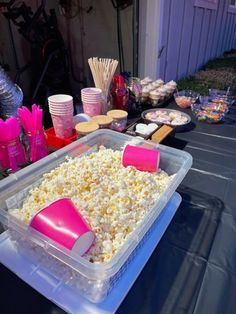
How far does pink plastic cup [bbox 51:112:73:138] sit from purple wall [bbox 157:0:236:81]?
106 cm

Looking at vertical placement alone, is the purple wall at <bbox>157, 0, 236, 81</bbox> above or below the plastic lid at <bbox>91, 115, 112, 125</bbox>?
above

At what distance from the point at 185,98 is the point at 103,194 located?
968 mm

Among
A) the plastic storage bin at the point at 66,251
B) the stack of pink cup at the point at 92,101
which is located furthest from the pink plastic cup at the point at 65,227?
the stack of pink cup at the point at 92,101

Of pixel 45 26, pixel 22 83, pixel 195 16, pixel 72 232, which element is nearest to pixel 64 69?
pixel 45 26

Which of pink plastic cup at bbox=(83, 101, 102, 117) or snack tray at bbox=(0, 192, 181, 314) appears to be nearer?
snack tray at bbox=(0, 192, 181, 314)

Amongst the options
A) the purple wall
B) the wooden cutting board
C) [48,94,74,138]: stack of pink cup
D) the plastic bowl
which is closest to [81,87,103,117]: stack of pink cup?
[48,94,74,138]: stack of pink cup

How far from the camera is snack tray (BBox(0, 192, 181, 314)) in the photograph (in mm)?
396

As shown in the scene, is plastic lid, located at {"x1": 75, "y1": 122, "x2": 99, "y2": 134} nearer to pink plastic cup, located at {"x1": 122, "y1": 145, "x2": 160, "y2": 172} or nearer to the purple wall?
pink plastic cup, located at {"x1": 122, "y1": 145, "x2": 160, "y2": 172}

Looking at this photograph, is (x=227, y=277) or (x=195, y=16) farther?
(x=195, y=16)

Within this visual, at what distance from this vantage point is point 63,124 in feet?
2.73

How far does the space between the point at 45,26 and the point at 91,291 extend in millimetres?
2288

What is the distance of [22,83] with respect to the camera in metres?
2.69

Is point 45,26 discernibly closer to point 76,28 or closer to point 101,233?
point 76,28

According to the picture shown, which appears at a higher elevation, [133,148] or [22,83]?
[133,148]
